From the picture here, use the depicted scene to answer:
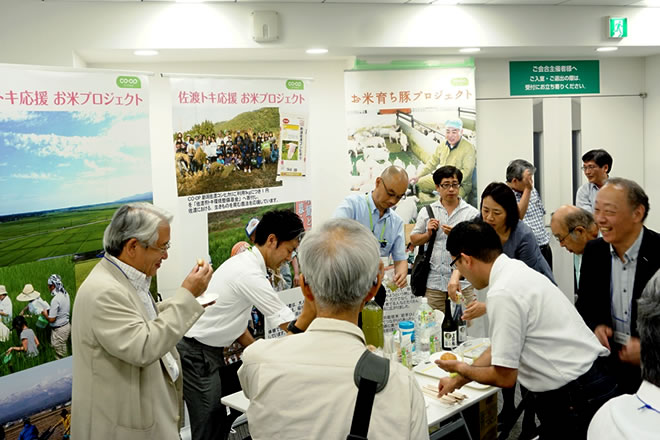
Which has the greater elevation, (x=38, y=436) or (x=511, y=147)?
(x=511, y=147)

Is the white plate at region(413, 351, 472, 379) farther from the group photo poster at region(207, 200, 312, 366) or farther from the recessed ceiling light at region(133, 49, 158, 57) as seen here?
the recessed ceiling light at region(133, 49, 158, 57)

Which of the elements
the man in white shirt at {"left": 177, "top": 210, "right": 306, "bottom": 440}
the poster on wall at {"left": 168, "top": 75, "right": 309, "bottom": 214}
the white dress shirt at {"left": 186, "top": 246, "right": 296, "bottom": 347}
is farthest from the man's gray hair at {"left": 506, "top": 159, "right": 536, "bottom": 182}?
the white dress shirt at {"left": 186, "top": 246, "right": 296, "bottom": 347}

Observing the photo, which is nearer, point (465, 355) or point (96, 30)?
point (465, 355)

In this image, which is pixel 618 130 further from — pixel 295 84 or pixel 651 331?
pixel 651 331

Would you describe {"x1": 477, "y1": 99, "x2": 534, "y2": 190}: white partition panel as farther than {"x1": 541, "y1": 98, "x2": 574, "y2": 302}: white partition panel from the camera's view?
No

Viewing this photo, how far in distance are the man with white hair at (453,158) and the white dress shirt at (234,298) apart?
300cm

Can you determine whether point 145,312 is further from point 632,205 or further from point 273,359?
point 632,205

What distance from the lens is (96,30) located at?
4492 millimetres

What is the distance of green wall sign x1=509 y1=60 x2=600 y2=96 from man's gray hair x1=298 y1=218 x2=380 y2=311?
5.27 meters

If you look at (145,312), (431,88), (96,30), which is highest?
(96,30)

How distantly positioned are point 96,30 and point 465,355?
11.7 feet

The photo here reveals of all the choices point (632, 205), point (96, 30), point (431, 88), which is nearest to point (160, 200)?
point (96, 30)

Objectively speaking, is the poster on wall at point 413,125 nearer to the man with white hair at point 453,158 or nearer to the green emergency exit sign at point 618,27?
the man with white hair at point 453,158

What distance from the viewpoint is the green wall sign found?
247 inches
